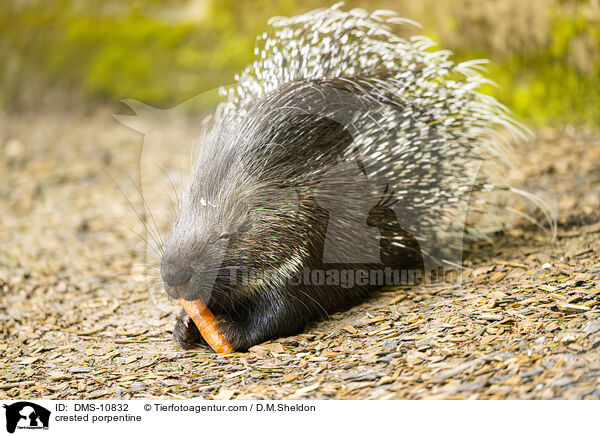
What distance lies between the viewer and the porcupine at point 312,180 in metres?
3.01

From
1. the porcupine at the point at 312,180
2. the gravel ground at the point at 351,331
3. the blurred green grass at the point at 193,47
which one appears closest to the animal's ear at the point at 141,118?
the blurred green grass at the point at 193,47

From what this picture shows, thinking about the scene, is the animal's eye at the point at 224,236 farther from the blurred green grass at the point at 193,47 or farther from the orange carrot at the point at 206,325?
the blurred green grass at the point at 193,47

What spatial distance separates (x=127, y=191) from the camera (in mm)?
5746

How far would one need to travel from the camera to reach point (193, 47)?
7.57 meters

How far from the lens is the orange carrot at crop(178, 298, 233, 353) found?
9.78 ft

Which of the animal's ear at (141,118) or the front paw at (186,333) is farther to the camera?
the animal's ear at (141,118)

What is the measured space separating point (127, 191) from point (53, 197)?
0.66 meters

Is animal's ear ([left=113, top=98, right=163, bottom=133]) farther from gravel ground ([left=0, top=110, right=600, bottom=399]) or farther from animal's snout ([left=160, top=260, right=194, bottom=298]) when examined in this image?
animal's snout ([left=160, top=260, right=194, bottom=298])

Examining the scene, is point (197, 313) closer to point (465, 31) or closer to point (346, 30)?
point (346, 30)
